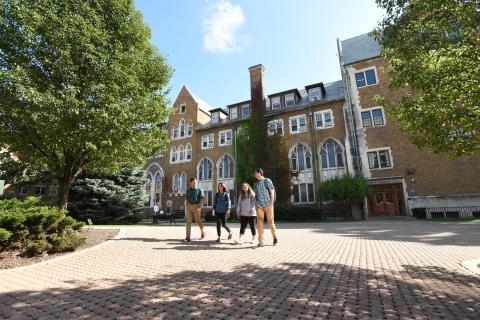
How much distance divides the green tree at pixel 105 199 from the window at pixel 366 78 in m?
22.9

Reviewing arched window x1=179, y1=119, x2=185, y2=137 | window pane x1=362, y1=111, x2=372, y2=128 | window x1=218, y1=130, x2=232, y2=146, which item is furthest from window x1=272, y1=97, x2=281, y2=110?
arched window x1=179, y1=119, x2=185, y2=137

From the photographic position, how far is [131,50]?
12.1m

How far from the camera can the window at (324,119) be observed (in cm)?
2731

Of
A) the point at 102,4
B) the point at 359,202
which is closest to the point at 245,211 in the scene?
the point at 102,4

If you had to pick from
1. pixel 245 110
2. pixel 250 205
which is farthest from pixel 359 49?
pixel 250 205

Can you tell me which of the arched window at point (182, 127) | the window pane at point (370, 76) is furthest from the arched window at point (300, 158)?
the arched window at point (182, 127)

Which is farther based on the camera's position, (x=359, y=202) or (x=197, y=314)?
(x=359, y=202)

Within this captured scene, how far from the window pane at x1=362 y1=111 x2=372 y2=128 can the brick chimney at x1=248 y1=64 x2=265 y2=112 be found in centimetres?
1050

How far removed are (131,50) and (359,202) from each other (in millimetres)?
20013

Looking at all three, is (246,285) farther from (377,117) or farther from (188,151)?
(188,151)

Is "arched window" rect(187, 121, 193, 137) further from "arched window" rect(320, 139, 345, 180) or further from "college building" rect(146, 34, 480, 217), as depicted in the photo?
"arched window" rect(320, 139, 345, 180)

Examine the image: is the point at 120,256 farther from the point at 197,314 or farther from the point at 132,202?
the point at 132,202

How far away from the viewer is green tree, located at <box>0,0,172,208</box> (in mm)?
9758

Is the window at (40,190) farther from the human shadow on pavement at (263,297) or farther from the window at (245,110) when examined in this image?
the human shadow on pavement at (263,297)
